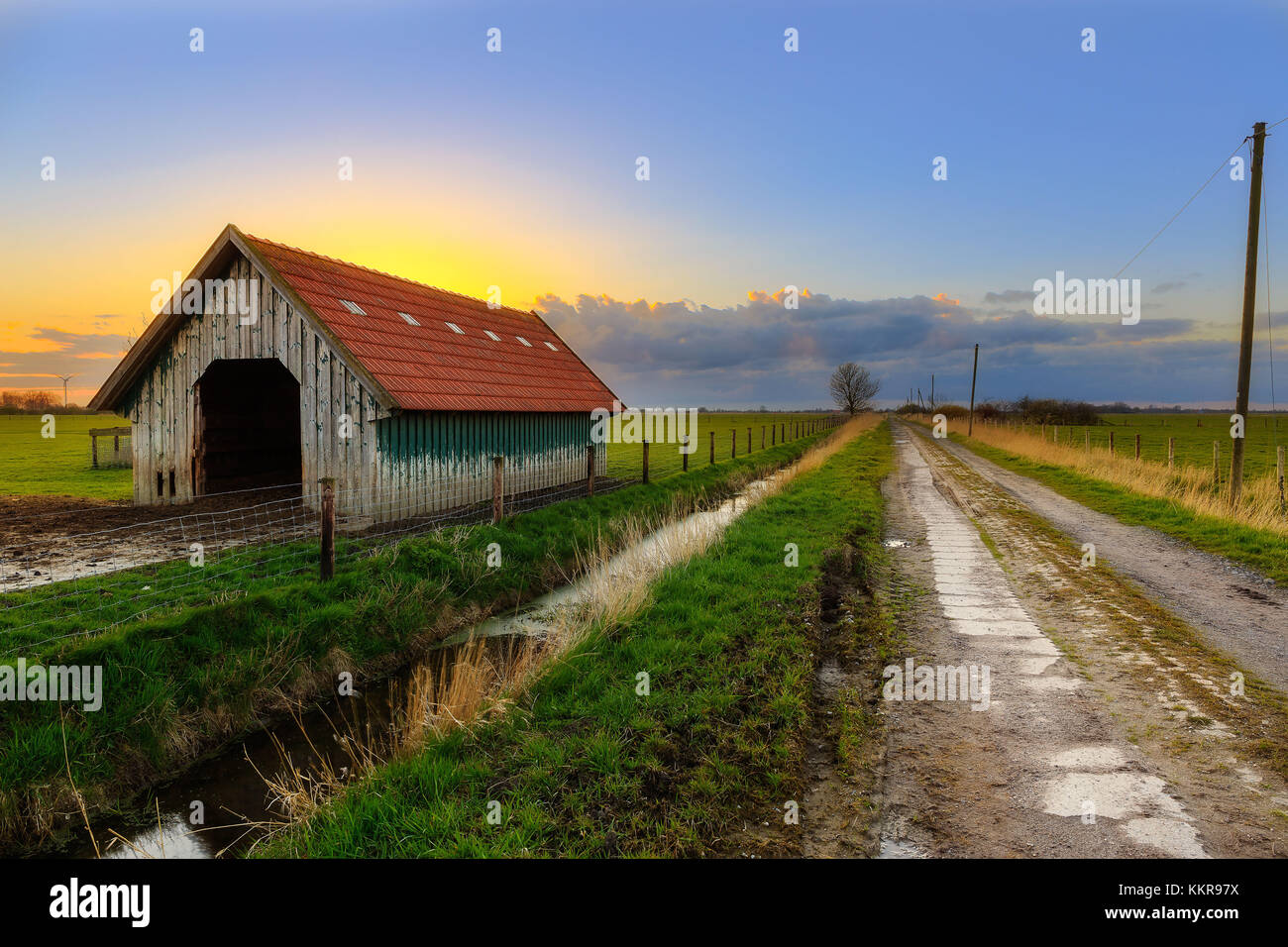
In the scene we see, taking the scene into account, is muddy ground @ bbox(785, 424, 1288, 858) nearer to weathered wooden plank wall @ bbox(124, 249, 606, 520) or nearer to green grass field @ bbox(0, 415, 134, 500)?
weathered wooden plank wall @ bbox(124, 249, 606, 520)

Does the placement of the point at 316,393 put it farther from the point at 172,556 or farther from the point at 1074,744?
the point at 1074,744

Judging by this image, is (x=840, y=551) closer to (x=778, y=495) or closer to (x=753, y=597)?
(x=753, y=597)

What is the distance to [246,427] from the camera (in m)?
16.3

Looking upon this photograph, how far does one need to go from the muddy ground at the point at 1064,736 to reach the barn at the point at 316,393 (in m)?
9.58

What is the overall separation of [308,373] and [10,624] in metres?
7.40

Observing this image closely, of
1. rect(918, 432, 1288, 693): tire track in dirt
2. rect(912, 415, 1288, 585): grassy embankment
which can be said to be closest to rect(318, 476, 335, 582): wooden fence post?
rect(918, 432, 1288, 693): tire track in dirt

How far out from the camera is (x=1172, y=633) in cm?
708

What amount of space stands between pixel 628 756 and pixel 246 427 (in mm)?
15313

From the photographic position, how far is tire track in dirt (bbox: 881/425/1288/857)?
374cm

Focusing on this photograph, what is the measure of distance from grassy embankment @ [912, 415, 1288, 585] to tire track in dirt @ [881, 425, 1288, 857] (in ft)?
14.7

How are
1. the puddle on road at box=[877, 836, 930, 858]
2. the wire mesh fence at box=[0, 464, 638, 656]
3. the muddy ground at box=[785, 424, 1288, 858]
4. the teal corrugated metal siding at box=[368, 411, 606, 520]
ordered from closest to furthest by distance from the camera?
the puddle on road at box=[877, 836, 930, 858] < the muddy ground at box=[785, 424, 1288, 858] < the wire mesh fence at box=[0, 464, 638, 656] < the teal corrugated metal siding at box=[368, 411, 606, 520]

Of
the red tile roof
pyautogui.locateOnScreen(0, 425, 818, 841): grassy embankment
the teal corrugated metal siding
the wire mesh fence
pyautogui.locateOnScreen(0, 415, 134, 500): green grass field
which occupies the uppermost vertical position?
the red tile roof

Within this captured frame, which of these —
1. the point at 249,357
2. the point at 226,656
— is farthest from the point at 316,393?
Result: the point at 226,656
